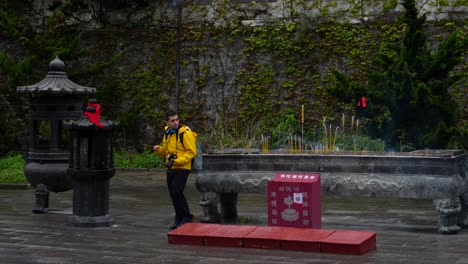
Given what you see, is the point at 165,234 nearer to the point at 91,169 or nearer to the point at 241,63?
the point at 91,169

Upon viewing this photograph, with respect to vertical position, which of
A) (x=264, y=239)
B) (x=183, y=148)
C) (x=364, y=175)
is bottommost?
(x=264, y=239)

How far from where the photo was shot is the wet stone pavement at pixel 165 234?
32.9 feet

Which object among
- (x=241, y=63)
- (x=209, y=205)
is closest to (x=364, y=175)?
(x=209, y=205)

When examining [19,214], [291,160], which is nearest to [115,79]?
[19,214]

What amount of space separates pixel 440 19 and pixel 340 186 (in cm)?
1167

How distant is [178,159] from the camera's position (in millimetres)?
12328

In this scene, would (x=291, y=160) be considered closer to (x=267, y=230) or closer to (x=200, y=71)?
(x=267, y=230)

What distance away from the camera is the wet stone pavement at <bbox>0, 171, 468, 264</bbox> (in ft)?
32.9

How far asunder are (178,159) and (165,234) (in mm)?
1058

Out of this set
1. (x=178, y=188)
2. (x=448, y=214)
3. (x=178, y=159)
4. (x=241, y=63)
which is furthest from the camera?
(x=241, y=63)

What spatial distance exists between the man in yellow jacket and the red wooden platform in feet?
3.15

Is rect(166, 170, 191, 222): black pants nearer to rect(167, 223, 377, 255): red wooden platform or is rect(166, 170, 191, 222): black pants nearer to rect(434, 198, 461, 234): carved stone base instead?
rect(167, 223, 377, 255): red wooden platform

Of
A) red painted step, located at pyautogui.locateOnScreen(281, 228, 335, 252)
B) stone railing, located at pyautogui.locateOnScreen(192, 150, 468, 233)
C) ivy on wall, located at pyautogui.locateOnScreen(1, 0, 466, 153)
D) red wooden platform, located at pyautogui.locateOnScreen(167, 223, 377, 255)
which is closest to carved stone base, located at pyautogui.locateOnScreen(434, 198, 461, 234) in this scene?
stone railing, located at pyautogui.locateOnScreen(192, 150, 468, 233)

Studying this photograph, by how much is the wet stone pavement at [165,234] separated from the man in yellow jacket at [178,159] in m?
0.38
